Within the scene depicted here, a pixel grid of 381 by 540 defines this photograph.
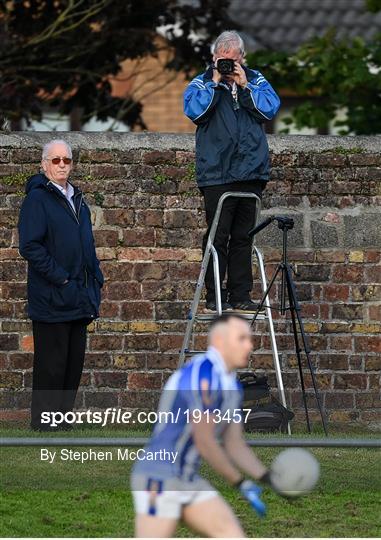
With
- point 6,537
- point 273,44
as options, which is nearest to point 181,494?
point 6,537

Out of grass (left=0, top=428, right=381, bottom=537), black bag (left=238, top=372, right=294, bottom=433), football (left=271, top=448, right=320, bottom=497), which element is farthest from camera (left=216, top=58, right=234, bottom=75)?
football (left=271, top=448, right=320, bottom=497)

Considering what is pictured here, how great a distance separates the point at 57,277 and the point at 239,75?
1.66m

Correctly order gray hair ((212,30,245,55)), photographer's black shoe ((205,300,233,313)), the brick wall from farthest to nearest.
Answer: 1. the brick wall
2. photographer's black shoe ((205,300,233,313))
3. gray hair ((212,30,245,55))

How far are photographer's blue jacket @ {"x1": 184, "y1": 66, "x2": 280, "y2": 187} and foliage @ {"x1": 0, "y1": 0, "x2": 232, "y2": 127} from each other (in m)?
5.25

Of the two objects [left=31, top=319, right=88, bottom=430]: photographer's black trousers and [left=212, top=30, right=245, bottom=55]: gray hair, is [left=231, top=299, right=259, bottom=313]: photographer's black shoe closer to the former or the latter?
[left=31, top=319, right=88, bottom=430]: photographer's black trousers

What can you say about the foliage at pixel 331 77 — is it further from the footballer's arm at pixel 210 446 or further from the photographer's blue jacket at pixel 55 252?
the footballer's arm at pixel 210 446

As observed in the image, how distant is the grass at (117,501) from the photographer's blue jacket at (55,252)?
3.71 feet

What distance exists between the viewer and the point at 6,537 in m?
7.89

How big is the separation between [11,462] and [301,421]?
3.10 metres

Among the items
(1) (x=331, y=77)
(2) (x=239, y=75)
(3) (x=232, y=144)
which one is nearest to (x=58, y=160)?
(3) (x=232, y=144)

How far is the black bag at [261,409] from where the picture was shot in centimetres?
1020

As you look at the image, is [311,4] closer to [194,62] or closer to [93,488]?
[194,62]

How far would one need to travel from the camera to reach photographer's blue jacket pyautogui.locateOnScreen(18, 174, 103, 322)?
401 inches

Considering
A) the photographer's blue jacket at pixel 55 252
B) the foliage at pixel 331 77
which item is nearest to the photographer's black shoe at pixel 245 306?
the photographer's blue jacket at pixel 55 252
